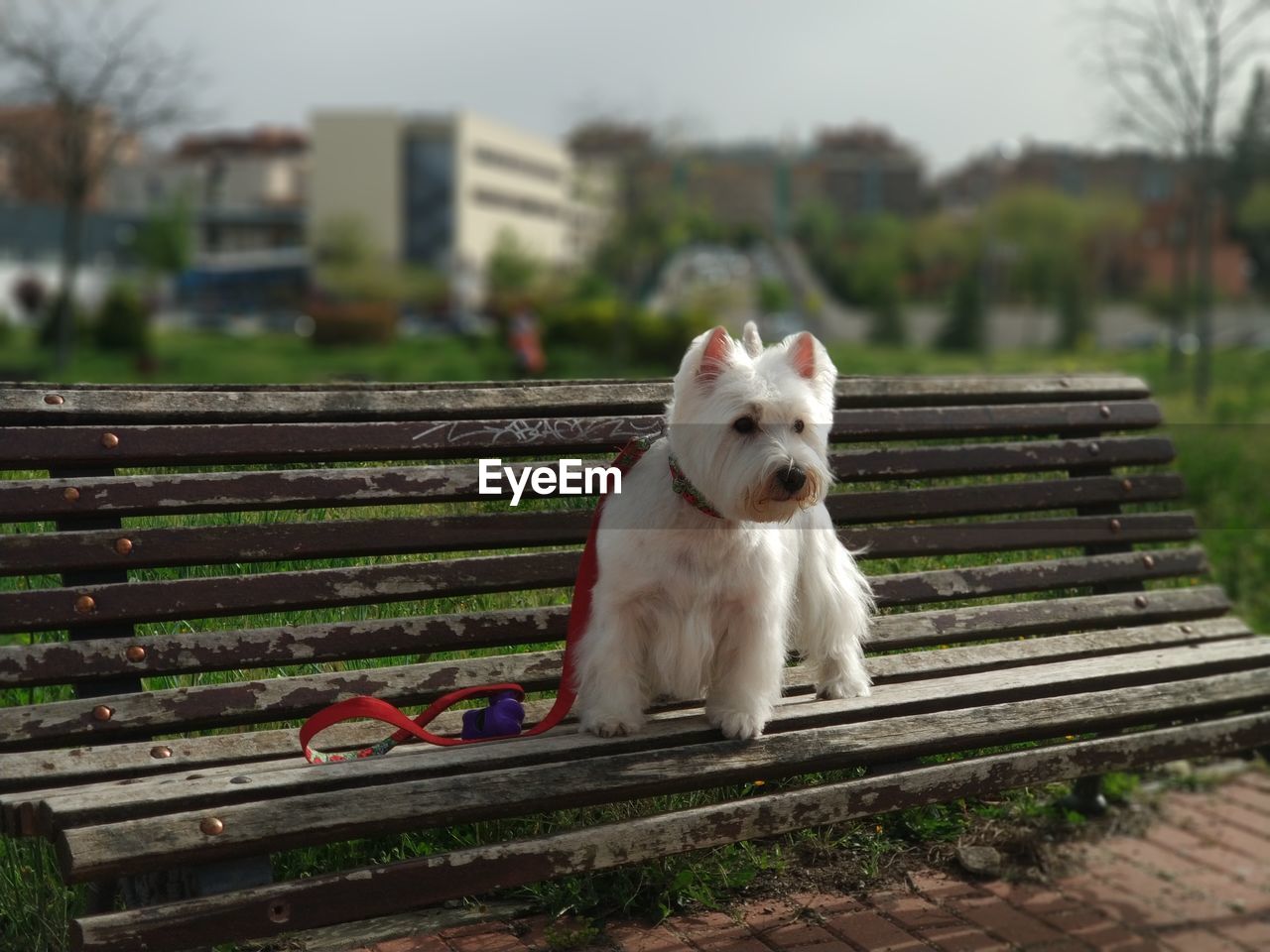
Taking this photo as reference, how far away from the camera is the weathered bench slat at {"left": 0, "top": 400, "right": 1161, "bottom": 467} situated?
11.1 feet

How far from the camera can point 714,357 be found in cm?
338

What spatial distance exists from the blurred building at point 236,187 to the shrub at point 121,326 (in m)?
90.4

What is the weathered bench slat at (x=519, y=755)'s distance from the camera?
2.75m

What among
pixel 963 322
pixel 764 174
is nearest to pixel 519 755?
pixel 963 322

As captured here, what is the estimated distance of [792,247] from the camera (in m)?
87.8

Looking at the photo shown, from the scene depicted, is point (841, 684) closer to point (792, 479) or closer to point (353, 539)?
point (792, 479)

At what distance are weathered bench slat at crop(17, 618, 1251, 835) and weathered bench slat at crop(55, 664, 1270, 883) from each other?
7 cm

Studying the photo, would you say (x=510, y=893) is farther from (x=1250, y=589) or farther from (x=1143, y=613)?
(x=1250, y=589)

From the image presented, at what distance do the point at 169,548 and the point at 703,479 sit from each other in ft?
4.11

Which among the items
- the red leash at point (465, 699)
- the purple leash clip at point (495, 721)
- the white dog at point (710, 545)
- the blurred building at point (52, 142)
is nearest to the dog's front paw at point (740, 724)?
the white dog at point (710, 545)

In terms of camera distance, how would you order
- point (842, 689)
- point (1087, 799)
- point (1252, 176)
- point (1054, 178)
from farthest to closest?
point (1054, 178)
point (1252, 176)
point (1087, 799)
point (842, 689)

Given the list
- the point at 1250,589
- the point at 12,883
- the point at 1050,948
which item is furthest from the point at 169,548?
the point at 1250,589

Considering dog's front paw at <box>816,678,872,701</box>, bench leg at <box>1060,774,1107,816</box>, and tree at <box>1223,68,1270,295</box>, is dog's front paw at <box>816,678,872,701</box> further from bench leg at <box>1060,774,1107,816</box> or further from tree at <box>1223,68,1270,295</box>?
tree at <box>1223,68,1270,295</box>

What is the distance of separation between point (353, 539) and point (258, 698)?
1.55 ft
